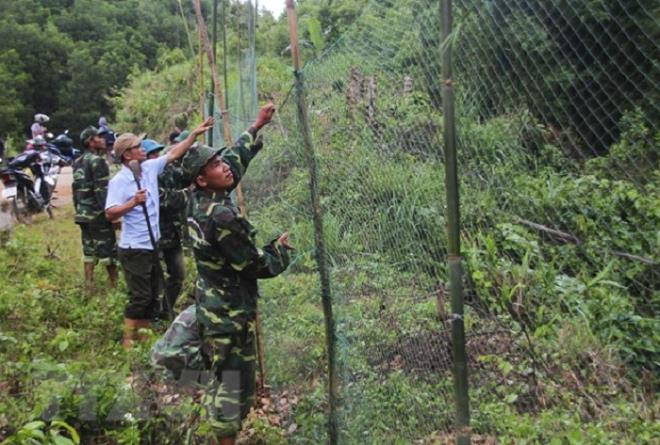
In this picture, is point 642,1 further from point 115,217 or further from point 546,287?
point 115,217

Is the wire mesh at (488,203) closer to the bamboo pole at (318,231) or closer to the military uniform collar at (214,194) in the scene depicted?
the bamboo pole at (318,231)

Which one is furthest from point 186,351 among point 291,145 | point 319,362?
point 291,145

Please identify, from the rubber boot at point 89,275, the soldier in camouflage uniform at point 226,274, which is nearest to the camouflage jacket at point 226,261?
the soldier in camouflage uniform at point 226,274

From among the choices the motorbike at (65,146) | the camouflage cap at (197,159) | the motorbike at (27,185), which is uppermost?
the motorbike at (65,146)

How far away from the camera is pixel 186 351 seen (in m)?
3.63

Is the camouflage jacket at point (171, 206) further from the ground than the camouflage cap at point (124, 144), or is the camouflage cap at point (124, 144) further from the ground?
the camouflage cap at point (124, 144)

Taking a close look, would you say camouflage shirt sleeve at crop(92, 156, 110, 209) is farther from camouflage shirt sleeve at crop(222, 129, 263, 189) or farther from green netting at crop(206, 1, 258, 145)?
camouflage shirt sleeve at crop(222, 129, 263, 189)

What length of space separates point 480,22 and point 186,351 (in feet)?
8.05

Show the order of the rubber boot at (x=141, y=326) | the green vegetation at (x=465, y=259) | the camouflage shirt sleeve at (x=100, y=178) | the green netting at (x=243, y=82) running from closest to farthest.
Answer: the green vegetation at (x=465, y=259) < the rubber boot at (x=141, y=326) < the green netting at (x=243, y=82) < the camouflage shirt sleeve at (x=100, y=178)

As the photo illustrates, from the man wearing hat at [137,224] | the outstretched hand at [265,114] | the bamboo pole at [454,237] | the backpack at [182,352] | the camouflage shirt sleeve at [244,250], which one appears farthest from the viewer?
the man wearing hat at [137,224]

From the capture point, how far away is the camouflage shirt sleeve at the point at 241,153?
3387mm

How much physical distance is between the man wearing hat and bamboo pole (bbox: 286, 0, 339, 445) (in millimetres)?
1792

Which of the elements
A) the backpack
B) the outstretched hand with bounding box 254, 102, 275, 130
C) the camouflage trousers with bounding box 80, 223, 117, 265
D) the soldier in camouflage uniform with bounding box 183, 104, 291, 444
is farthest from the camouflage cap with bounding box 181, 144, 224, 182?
the camouflage trousers with bounding box 80, 223, 117, 265

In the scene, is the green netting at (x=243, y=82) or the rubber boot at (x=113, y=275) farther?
the rubber boot at (x=113, y=275)
